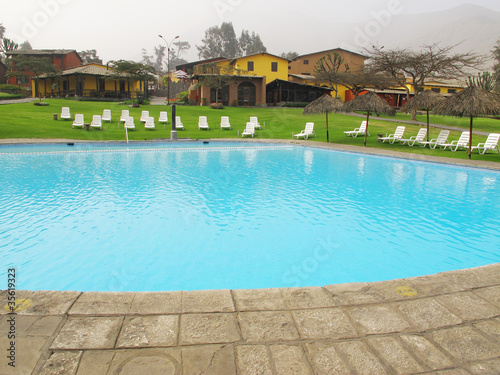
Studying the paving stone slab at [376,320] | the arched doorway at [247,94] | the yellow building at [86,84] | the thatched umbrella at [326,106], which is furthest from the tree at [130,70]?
the paving stone slab at [376,320]

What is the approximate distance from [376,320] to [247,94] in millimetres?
37776

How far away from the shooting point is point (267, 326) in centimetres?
276

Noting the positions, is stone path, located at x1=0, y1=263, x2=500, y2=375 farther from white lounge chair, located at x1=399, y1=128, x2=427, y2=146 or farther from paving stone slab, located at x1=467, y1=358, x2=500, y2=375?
white lounge chair, located at x1=399, y1=128, x2=427, y2=146

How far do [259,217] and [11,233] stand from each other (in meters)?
4.54

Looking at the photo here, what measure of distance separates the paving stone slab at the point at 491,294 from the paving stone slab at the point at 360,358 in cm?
154

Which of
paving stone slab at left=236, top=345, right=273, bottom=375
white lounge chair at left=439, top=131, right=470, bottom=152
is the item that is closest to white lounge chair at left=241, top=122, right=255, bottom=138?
white lounge chair at left=439, top=131, right=470, bottom=152

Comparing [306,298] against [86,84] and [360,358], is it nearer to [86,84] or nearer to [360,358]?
[360,358]

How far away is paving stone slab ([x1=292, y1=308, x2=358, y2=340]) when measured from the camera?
8.75 ft

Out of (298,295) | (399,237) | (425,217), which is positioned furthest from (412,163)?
(298,295)

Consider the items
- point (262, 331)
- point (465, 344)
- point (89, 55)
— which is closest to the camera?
point (465, 344)

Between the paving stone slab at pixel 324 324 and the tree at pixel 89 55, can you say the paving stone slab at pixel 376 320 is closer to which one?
the paving stone slab at pixel 324 324

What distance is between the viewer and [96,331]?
2.63 meters

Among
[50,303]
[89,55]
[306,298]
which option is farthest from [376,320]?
[89,55]

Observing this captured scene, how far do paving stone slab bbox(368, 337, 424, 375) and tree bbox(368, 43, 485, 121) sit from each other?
A: 29.6 m
